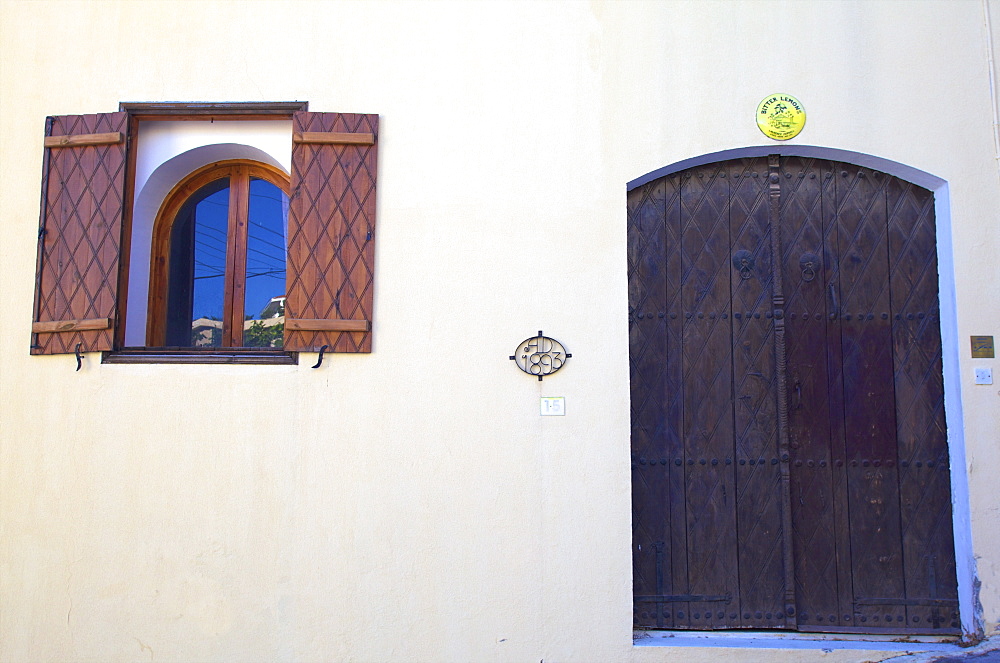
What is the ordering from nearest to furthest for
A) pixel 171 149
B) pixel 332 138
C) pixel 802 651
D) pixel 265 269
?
1. pixel 802 651
2. pixel 332 138
3. pixel 171 149
4. pixel 265 269

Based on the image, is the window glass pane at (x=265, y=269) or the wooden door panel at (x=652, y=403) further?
the window glass pane at (x=265, y=269)

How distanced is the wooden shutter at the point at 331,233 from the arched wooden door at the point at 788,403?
1.58 metres

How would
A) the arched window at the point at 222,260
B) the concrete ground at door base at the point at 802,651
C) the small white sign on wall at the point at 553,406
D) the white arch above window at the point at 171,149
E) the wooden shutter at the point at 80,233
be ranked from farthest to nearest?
the arched window at the point at 222,260 → the white arch above window at the point at 171,149 → the wooden shutter at the point at 80,233 → the small white sign on wall at the point at 553,406 → the concrete ground at door base at the point at 802,651

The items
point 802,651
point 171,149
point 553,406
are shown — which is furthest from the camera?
point 171,149

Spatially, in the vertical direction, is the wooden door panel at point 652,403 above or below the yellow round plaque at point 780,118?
below

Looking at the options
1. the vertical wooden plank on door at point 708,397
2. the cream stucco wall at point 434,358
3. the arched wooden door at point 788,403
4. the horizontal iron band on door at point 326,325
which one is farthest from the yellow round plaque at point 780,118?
the horizontal iron band on door at point 326,325

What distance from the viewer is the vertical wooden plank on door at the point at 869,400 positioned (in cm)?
374

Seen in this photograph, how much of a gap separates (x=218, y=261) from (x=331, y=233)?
0.93 meters

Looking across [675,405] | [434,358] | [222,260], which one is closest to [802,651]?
[675,405]

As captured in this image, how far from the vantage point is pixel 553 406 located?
3680mm

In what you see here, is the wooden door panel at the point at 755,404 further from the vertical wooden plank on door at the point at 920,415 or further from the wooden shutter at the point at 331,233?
the wooden shutter at the point at 331,233

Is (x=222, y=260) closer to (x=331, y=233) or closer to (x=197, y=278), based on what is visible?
(x=197, y=278)

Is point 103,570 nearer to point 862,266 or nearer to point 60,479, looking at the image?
point 60,479

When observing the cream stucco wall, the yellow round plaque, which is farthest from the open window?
the yellow round plaque
